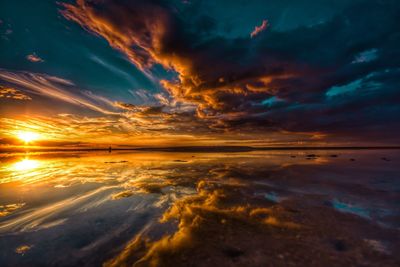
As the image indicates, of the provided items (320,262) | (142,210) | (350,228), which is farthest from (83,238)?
(350,228)

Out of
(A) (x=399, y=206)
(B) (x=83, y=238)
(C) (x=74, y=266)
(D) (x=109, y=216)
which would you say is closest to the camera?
(C) (x=74, y=266)

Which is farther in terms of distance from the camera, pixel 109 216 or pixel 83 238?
pixel 109 216

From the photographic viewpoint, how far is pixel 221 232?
5227 millimetres

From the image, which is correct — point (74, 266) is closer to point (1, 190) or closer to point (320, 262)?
point (320, 262)

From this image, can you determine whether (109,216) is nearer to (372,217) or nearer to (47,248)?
(47,248)

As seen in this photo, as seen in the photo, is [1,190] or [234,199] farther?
[1,190]

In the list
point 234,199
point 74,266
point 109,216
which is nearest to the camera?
point 74,266

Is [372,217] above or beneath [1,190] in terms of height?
beneath

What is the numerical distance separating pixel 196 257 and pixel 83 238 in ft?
10.1

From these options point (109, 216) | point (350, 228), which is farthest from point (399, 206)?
point (109, 216)

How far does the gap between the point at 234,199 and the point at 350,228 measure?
4.09 metres

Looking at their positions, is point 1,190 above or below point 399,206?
above

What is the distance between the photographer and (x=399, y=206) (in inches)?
300

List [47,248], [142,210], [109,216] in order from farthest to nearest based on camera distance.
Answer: [142,210], [109,216], [47,248]
